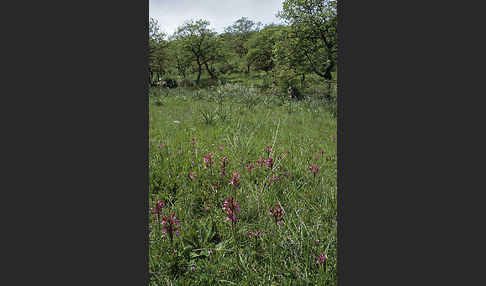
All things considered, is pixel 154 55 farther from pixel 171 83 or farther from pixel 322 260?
pixel 322 260

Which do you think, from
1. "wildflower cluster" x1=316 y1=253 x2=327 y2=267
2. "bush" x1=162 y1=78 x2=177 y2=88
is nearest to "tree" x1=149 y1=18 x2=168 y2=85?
"bush" x1=162 y1=78 x2=177 y2=88

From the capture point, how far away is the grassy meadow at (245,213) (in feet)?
3.93

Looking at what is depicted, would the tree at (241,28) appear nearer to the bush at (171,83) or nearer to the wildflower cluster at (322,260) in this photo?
the wildflower cluster at (322,260)

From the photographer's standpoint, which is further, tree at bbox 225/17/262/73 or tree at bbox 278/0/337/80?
tree at bbox 278/0/337/80

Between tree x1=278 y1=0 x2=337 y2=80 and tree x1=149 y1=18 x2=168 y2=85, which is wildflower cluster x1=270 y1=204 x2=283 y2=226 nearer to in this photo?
tree x1=149 y1=18 x2=168 y2=85

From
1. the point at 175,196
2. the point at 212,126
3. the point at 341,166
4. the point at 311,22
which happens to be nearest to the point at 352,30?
the point at 341,166

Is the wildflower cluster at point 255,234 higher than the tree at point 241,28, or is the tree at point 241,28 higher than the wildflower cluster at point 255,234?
the tree at point 241,28

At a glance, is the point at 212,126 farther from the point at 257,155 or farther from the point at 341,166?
the point at 341,166

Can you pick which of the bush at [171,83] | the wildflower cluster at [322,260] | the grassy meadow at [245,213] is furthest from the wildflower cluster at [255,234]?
the bush at [171,83]

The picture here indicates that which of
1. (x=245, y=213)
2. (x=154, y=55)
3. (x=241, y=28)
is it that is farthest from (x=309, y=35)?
(x=154, y=55)

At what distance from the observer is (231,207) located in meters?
1.24

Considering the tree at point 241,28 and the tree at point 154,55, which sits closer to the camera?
the tree at point 241,28

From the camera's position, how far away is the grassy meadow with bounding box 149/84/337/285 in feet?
3.93

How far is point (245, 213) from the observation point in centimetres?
158
